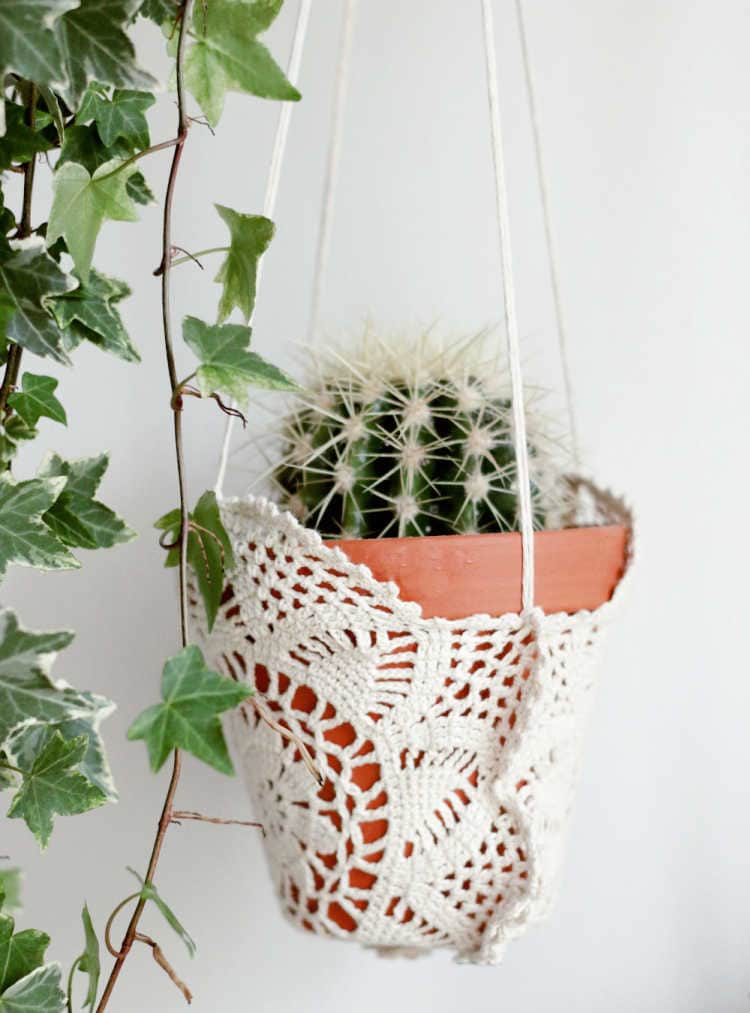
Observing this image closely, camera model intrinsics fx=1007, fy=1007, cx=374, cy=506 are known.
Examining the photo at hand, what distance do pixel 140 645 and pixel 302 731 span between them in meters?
0.41

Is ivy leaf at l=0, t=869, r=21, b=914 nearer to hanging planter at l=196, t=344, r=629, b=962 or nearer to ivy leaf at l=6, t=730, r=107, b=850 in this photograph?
ivy leaf at l=6, t=730, r=107, b=850

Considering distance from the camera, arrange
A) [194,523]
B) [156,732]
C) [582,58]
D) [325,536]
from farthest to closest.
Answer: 1. [582,58]
2. [325,536]
3. [194,523]
4. [156,732]

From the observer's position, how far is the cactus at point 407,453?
71cm

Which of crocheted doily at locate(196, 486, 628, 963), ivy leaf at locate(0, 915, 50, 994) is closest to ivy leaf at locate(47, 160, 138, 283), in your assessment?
crocheted doily at locate(196, 486, 628, 963)

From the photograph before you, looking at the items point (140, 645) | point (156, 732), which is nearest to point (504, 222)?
point (156, 732)

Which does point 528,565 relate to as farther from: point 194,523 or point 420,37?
point 420,37

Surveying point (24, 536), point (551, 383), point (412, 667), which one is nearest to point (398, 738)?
point (412, 667)

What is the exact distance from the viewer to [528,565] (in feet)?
2.16

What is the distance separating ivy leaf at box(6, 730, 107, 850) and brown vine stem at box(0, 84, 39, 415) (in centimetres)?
19

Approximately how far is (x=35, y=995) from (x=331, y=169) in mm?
768

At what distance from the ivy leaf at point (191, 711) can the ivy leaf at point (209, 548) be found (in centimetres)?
9

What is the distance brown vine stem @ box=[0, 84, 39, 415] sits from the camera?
1.72 ft

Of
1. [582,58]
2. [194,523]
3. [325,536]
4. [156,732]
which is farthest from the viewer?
[582,58]

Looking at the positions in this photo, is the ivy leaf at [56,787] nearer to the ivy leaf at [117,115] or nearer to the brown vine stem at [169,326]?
the brown vine stem at [169,326]
